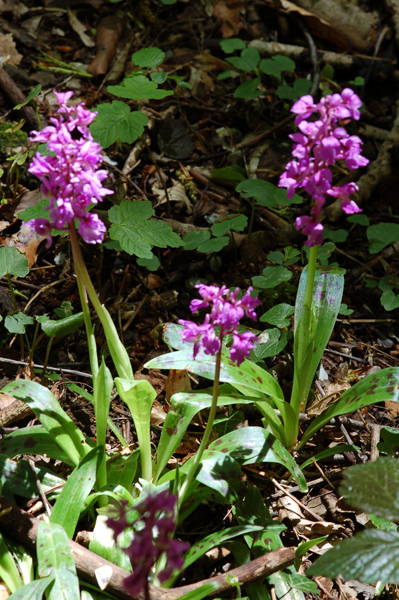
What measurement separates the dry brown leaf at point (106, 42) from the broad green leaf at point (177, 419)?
2.95 meters

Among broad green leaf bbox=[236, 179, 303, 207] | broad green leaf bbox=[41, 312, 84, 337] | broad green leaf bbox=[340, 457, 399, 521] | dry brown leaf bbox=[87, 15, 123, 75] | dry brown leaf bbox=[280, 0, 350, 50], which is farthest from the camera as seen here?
dry brown leaf bbox=[280, 0, 350, 50]

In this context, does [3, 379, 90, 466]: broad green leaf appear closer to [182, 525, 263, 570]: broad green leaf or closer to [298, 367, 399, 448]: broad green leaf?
[182, 525, 263, 570]: broad green leaf

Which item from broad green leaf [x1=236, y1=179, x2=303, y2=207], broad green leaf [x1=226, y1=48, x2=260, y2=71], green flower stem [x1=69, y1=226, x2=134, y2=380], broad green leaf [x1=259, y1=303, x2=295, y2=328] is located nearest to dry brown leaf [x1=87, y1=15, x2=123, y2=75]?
broad green leaf [x1=226, y1=48, x2=260, y2=71]

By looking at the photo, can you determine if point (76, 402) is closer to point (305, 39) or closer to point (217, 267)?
point (217, 267)

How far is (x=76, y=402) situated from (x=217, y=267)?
3.68ft

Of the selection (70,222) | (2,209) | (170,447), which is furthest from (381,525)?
(2,209)

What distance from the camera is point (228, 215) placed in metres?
3.12

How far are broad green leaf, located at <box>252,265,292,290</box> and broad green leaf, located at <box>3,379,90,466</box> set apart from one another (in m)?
1.16

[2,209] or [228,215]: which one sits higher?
[228,215]

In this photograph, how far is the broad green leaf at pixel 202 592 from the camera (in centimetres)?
162

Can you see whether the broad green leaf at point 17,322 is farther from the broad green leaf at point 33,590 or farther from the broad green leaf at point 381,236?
the broad green leaf at point 381,236

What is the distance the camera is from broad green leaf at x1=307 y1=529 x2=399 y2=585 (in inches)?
52.3

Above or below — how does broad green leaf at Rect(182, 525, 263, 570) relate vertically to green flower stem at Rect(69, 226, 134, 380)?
below

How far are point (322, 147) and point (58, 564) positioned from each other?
1526 millimetres
